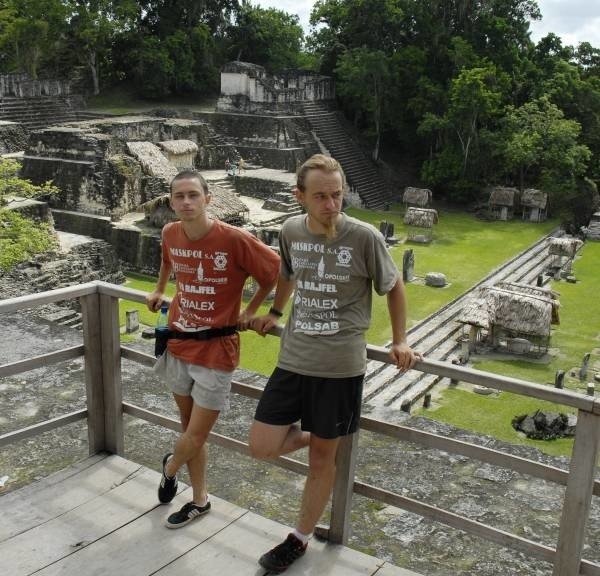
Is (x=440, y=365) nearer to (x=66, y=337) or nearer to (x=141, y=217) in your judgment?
(x=66, y=337)

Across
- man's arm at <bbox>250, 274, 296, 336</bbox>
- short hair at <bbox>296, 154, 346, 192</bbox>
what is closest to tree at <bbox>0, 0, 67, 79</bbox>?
man's arm at <bbox>250, 274, 296, 336</bbox>

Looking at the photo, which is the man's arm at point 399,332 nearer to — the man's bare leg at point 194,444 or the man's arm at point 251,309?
the man's arm at point 251,309

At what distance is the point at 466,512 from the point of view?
4824 mm

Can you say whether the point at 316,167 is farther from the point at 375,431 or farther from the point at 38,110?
the point at 38,110

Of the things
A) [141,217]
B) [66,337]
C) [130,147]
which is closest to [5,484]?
[66,337]

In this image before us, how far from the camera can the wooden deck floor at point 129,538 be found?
319 centimetres

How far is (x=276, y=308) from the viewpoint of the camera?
133 inches

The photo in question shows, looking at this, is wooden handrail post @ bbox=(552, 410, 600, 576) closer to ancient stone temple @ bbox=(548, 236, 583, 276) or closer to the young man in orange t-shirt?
the young man in orange t-shirt

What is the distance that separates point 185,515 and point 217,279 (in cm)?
118

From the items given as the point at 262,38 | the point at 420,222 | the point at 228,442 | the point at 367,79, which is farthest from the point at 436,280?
the point at 262,38

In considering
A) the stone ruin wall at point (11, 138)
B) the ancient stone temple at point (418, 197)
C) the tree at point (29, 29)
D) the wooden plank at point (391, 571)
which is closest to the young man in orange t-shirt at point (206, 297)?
the wooden plank at point (391, 571)

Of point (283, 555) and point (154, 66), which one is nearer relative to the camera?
point (283, 555)

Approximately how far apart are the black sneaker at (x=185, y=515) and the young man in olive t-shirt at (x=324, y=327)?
0.49m

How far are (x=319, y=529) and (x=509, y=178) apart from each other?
28.3m
